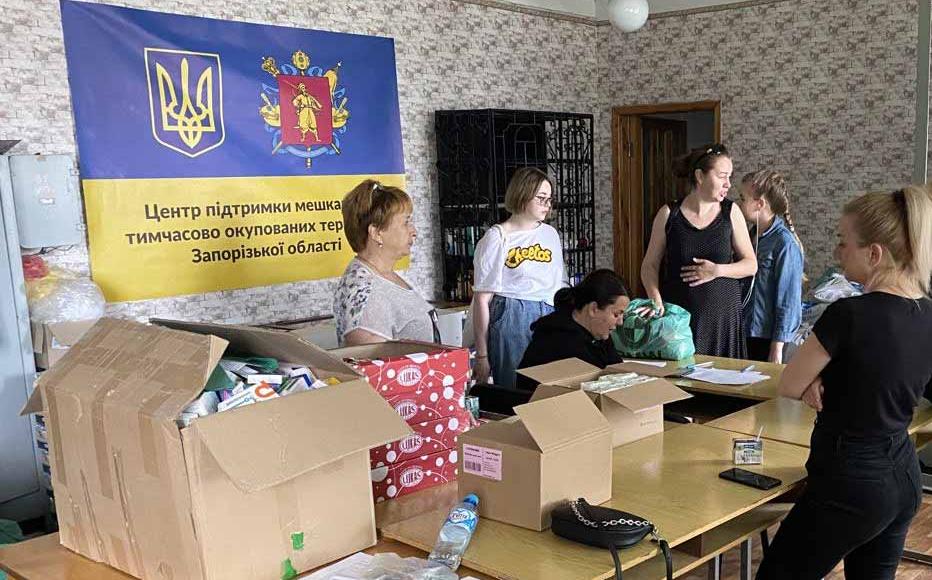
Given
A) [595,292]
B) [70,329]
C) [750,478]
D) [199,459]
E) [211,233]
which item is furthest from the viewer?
[211,233]

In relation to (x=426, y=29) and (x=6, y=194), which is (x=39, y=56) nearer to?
(x=6, y=194)

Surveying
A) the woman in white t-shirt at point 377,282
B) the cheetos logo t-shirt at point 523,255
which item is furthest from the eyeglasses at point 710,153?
the woman in white t-shirt at point 377,282

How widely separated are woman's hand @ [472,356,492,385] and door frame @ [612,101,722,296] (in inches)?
137

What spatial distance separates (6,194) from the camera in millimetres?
3482

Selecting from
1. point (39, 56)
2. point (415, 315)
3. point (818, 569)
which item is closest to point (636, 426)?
point (818, 569)

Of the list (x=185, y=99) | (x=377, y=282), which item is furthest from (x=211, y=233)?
(x=377, y=282)

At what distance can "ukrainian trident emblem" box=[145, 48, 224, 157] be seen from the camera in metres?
4.23

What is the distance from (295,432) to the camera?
55.7 inches

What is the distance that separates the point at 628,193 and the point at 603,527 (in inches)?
224

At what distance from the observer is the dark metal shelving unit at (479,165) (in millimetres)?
5457

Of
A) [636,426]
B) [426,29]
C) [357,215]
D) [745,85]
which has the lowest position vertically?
[636,426]

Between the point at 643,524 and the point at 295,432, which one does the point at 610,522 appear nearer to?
the point at 643,524

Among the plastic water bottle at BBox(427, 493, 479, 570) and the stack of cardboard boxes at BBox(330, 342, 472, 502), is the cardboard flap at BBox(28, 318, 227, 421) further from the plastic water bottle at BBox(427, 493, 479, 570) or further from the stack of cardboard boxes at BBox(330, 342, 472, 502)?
the plastic water bottle at BBox(427, 493, 479, 570)

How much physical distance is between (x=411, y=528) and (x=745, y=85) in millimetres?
5519
